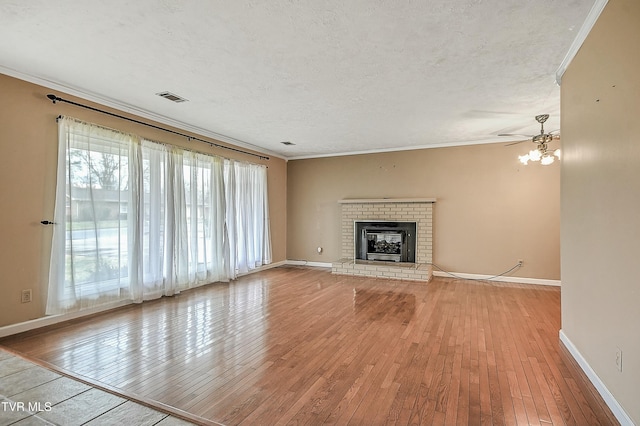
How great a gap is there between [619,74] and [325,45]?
1.96 m

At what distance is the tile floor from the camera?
181cm

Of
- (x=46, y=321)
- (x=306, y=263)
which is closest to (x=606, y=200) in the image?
(x=46, y=321)

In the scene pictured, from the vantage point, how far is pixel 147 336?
10.4ft

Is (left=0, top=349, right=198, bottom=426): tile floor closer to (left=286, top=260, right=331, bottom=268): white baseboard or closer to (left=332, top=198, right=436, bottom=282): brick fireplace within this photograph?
(left=332, top=198, right=436, bottom=282): brick fireplace

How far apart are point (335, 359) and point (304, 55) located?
2632 millimetres

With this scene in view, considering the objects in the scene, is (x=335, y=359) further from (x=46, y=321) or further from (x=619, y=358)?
(x=46, y=321)

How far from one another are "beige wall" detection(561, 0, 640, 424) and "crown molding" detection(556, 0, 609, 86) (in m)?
0.05

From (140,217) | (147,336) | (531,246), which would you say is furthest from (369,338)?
(531,246)

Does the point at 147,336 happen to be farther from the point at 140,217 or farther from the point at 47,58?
the point at 47,58

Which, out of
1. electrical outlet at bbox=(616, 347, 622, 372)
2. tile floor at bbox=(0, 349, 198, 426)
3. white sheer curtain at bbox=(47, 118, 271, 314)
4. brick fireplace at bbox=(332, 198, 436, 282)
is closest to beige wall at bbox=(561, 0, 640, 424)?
electrical outlet at bbox=(616, 347, 622, 372)

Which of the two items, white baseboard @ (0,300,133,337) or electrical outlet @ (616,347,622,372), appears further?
white baseboard @ (0,300,133,337)

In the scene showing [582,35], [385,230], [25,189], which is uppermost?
[582,35]

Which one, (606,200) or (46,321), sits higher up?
(606,200)

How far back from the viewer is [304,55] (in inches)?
109
